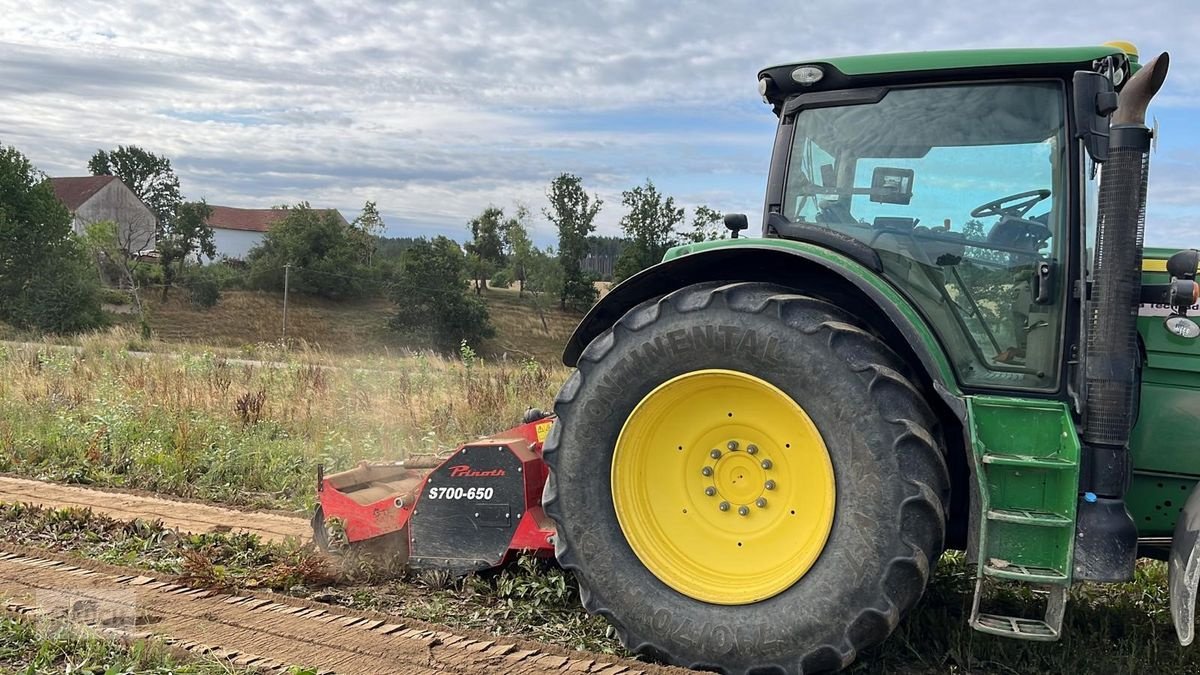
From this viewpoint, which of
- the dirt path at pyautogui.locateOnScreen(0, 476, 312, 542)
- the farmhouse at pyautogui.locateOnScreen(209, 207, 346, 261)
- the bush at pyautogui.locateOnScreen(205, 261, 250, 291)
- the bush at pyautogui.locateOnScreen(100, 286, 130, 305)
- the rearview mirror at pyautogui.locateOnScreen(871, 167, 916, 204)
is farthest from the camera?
the farmhouse at pyautogui.locateOnScreen(209, 207, 346, 261)

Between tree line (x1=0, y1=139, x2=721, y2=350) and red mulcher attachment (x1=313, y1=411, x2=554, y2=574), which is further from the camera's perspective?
tree line (x1=0, y1=139, x2=721, y2=350)

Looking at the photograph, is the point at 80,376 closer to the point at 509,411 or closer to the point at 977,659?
the point at 509,411

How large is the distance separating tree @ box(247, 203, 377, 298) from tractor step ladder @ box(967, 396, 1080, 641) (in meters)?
42.7

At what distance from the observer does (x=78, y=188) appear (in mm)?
65375

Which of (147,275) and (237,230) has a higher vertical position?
(237,230)

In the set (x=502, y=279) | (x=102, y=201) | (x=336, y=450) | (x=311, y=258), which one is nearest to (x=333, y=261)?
(x=311, y=258)

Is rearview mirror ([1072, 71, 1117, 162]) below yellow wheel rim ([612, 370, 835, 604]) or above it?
above

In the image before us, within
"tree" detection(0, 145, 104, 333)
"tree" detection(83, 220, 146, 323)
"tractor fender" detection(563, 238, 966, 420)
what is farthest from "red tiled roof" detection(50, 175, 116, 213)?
"tractor fender" detection(563, 238, 966, 420)

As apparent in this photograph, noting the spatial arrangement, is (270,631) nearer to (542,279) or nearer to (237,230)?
(542,279)

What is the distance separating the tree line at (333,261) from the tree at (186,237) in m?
0.09

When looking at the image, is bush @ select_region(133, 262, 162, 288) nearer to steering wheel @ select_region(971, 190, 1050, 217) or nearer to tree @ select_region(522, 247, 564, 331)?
tree @ select_region(522, 247, 564, 331)

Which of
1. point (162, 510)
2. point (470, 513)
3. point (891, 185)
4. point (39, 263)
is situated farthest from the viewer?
point (39, 263)

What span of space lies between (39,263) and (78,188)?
1296 inches

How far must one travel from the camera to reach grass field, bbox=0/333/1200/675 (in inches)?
145
